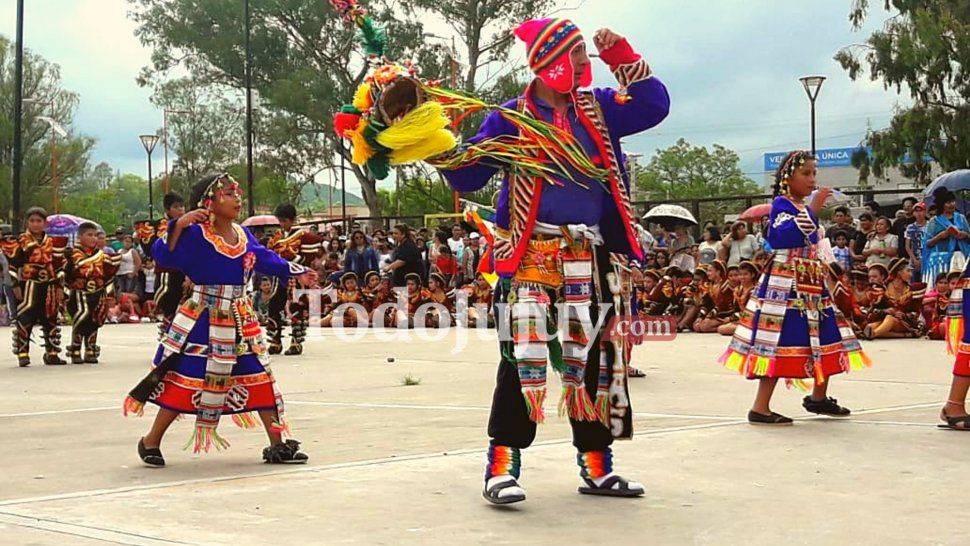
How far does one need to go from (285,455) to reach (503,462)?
1.74m

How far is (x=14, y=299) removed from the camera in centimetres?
1614

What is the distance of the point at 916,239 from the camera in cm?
1583

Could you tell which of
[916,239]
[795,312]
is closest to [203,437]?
[795,312]

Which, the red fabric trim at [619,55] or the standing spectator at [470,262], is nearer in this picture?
the red fabric trim at [619,55]

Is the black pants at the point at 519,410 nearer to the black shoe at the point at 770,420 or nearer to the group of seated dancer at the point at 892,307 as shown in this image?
the black shoe at the point at 770,420

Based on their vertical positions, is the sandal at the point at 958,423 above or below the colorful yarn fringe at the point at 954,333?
below

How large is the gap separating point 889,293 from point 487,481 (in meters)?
11.3

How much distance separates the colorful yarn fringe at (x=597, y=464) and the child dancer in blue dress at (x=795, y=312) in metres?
2.56

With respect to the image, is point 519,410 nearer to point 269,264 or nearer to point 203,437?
point 203,437

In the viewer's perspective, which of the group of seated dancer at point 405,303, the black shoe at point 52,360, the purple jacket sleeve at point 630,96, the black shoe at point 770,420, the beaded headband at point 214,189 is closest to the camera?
the purple jacket sleeve at point 630,96

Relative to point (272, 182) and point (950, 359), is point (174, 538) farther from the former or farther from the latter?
point (272, 182)

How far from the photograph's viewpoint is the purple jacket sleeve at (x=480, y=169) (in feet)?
18.7

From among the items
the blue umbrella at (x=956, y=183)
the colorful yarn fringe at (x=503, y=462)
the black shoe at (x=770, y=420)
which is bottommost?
the black shoe at (x=770, y=420)

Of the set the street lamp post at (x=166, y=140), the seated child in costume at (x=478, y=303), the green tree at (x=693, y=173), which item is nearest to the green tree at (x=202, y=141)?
the street lamp post at (x=166, y=140)
